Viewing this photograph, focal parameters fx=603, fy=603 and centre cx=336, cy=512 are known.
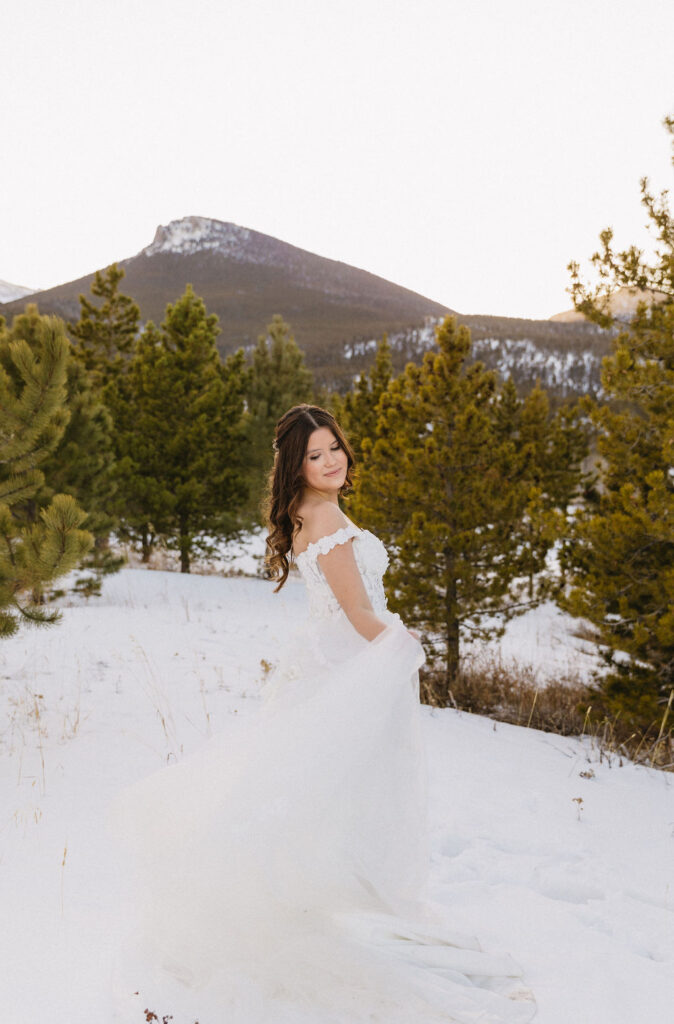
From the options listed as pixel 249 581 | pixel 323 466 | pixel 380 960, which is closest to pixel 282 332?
pixel 249 581

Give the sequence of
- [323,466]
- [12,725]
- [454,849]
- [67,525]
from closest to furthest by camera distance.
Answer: [323,466]
[454,849]
[67,525]
[12,725]

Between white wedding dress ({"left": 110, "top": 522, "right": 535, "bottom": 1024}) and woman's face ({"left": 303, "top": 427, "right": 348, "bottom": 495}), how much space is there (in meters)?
0.69

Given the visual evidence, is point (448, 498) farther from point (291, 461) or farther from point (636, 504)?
point (291, 461)

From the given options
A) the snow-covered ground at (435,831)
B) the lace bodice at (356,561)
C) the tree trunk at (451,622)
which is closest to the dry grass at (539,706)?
the tree trunk at (451,622)

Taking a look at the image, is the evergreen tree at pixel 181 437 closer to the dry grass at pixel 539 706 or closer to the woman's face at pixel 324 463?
the dry grass at pixel 539 706

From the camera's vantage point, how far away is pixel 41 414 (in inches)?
160

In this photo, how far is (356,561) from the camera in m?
2.40

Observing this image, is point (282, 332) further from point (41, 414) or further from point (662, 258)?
point (41, 414)

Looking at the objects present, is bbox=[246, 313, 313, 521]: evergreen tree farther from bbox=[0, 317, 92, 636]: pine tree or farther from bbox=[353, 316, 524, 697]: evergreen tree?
bbox=[0, 317, 92, 636]: pine tree

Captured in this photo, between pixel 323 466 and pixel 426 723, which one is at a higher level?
pixel 323 466

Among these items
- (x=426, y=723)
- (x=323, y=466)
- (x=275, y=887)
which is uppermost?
(x=323, y=466)

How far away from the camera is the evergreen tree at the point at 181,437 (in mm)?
13766

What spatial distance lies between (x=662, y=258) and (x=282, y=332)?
12599 millimetres

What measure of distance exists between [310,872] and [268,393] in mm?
14754
